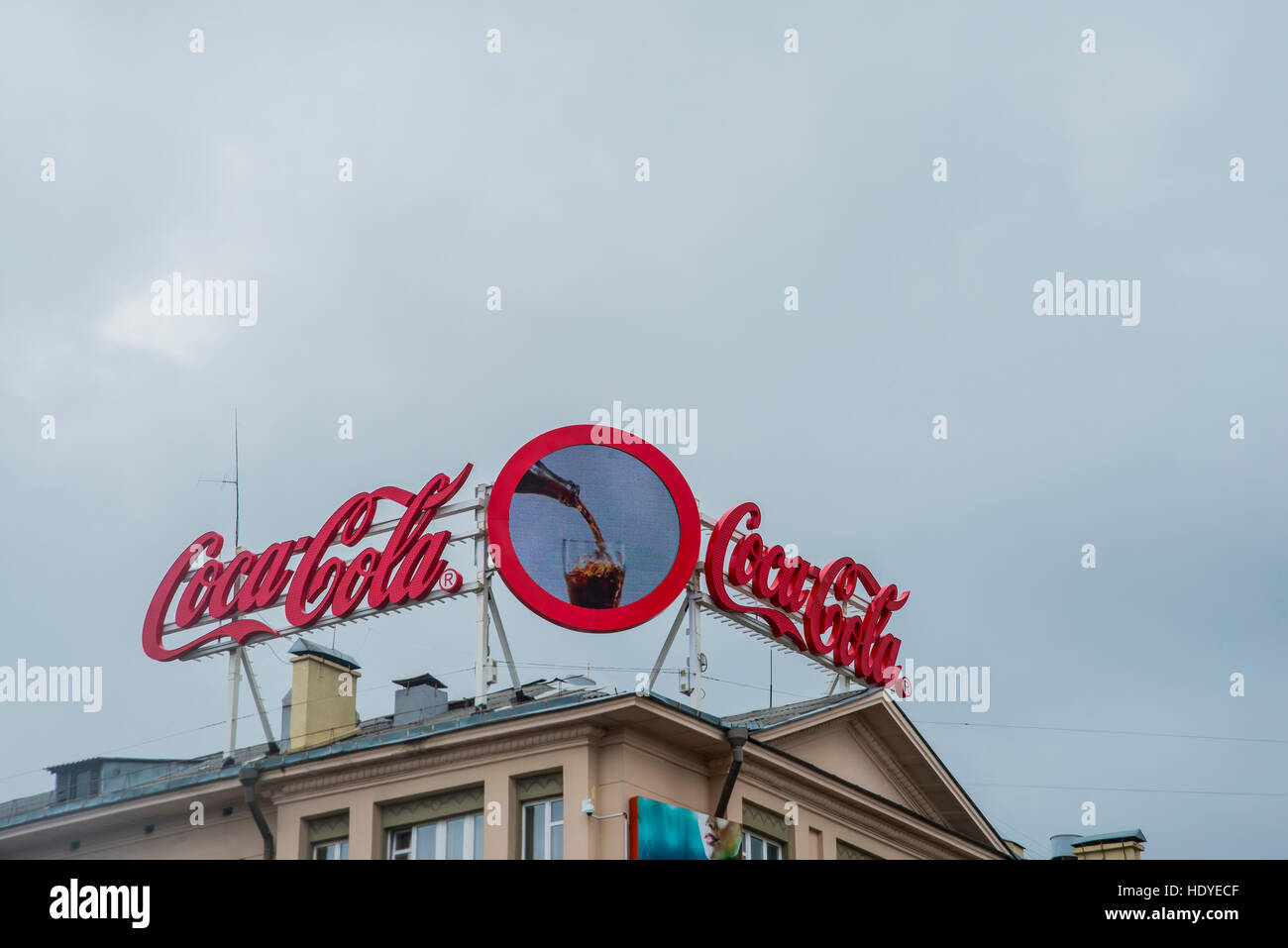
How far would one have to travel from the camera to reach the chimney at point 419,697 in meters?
38.2

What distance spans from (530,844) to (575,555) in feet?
18.8

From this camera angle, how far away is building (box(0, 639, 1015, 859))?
101 ft

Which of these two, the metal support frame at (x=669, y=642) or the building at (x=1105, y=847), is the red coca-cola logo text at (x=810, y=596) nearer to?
the metal support frame at (x=669, y=642)

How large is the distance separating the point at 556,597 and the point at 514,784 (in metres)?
3.70

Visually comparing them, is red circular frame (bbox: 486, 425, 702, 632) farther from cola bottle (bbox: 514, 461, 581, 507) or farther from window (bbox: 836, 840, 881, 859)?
window (bbox: 836, 840, 881, 859)

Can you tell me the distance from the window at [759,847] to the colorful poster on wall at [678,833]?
23.7 inches

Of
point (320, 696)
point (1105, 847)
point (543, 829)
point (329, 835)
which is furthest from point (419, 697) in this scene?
point (1105, 847)

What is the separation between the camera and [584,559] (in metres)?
33.4

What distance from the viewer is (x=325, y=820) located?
33.3 meters

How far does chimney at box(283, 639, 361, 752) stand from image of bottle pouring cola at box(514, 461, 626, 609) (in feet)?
24.5

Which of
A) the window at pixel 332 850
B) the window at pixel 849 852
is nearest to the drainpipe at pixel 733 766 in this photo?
the window at pixel 849 852

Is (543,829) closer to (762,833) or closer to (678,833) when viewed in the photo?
(678,833)

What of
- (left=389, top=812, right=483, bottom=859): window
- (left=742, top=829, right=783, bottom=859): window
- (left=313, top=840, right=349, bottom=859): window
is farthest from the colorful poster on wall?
(left=313, top=840, right=349, bottom=859): window
